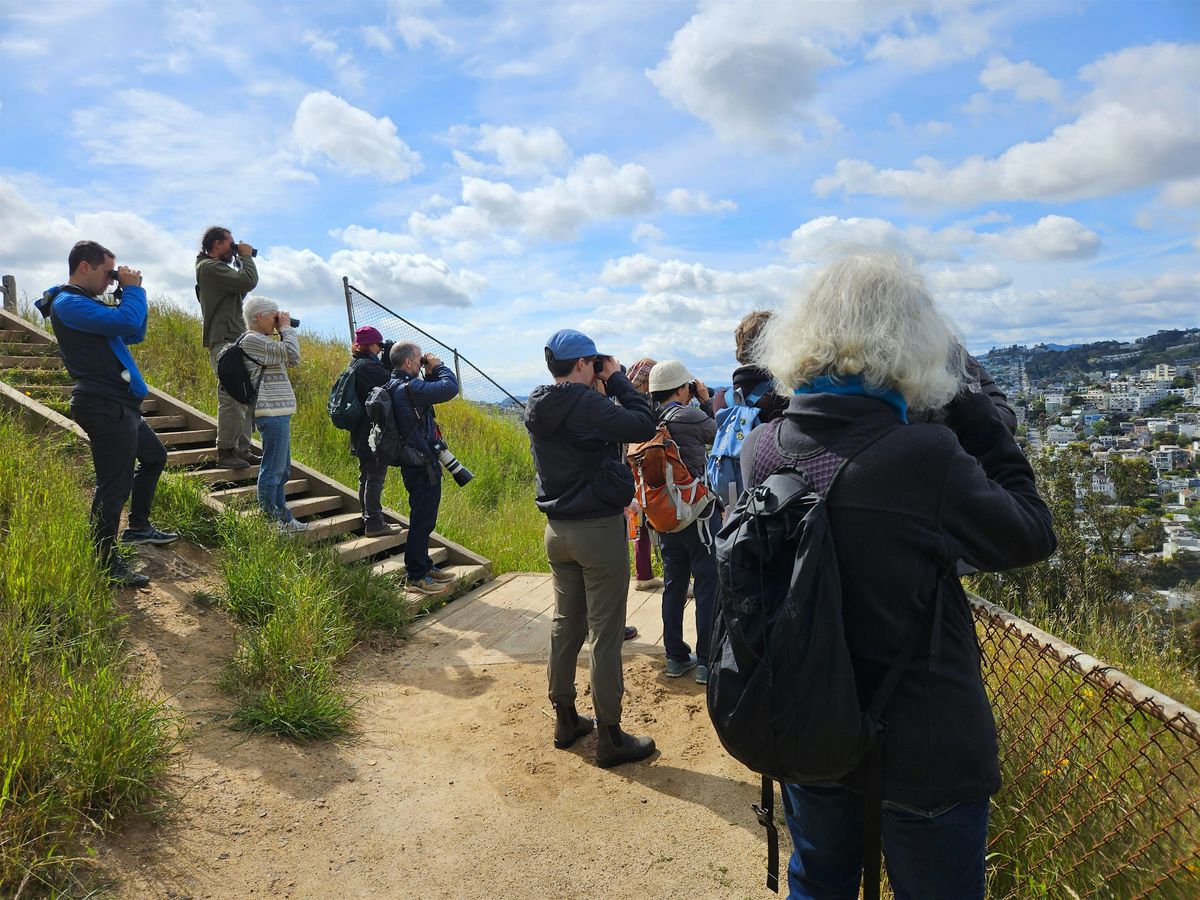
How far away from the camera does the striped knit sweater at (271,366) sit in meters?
6.28

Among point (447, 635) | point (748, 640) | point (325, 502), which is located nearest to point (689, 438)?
point (447, 635)

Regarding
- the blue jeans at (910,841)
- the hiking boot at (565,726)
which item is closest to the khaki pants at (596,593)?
the hiking boot at (565,726)

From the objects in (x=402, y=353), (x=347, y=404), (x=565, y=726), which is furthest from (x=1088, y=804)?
(x=347, y=404)

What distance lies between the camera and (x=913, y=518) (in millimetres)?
1549

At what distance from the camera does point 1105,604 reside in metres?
8.23

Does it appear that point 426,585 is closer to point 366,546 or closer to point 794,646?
point 366,546

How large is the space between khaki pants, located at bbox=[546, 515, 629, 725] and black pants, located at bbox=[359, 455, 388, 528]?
316cm

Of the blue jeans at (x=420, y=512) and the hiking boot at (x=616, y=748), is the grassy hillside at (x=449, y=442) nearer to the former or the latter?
the blue jeans at (x=420, y=512)

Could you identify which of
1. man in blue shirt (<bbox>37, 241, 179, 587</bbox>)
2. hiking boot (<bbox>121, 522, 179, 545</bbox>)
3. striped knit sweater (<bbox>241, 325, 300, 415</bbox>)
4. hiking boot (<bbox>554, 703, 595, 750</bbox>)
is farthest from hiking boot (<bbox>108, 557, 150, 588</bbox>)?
hiking boot (<bbox>554, 703, 595, 750</bbox>)

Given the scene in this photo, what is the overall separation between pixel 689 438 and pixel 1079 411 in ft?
40.0

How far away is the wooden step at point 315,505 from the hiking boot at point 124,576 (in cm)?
159

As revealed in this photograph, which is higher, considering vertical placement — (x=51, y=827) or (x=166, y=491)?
(x=166, y=491)

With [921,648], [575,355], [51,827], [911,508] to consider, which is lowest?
[51,827]

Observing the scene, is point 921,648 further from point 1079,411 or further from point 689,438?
point 1079,411
